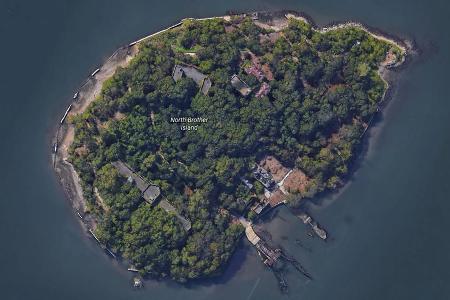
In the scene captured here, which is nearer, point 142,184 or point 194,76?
point 142,184

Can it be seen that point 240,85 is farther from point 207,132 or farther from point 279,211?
point 279,211

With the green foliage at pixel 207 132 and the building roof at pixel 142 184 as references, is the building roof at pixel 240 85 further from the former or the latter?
the building roof at pixel 142 184

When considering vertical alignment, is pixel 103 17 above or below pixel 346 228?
above

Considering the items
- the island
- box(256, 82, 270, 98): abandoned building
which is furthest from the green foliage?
box(256, 82, 270, 98): abandoned building

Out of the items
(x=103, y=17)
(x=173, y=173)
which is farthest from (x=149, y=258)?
(x=103, y=17)

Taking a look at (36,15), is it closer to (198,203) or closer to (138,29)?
(138,29)

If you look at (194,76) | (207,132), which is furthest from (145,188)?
(194,76)
